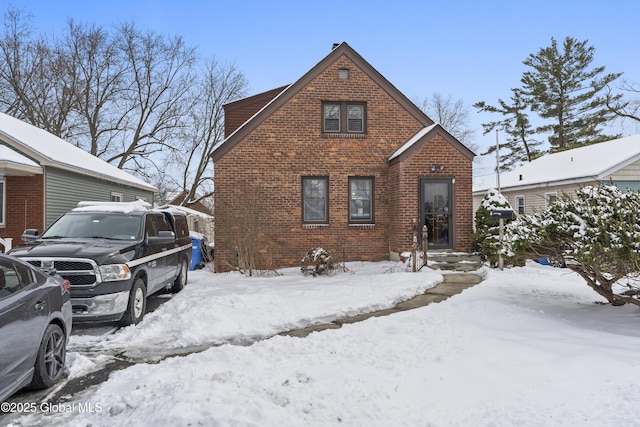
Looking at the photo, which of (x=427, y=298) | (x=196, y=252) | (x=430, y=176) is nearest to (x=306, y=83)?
(x=430, y=176)

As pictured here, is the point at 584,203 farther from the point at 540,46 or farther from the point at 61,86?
the point at 540,46

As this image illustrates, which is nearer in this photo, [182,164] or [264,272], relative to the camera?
[264,272]

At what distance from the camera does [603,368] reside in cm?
433

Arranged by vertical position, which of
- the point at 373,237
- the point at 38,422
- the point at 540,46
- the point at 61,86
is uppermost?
the point at 540,46

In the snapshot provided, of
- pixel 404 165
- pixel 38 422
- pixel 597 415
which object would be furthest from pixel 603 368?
→ pixel 404 165

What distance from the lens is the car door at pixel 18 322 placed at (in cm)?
360

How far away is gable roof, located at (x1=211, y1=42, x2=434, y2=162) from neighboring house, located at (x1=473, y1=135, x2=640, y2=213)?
5721mm

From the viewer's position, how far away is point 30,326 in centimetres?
402

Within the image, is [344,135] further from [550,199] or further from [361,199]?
[550,199]

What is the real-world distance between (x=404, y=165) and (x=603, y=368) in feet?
29.4

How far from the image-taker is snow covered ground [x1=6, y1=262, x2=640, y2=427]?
3.49 metres

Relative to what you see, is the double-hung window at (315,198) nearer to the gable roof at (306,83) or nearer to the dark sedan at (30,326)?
the gable roof at (306,83)

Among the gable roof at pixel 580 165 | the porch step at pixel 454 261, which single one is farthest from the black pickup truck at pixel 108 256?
the gable roof at pixel 580 165

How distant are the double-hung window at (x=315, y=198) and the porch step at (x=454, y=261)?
354 centimetres
